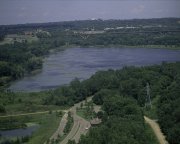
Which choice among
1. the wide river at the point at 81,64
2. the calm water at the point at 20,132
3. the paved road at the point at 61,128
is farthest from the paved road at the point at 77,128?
the wide river at the point at 81,64

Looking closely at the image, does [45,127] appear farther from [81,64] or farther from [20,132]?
[81,64]

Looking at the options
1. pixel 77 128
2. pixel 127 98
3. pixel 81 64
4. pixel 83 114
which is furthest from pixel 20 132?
pixel 81 64

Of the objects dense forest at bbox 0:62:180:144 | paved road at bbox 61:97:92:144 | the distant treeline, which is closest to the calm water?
paved road at bbox 61:97:92:144

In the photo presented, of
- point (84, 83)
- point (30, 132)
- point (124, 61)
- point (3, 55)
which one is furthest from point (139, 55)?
point (30, 132)

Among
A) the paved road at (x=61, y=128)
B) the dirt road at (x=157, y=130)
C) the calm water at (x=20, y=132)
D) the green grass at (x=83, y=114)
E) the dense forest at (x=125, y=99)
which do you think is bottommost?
the calm water at (x=20, y=132)

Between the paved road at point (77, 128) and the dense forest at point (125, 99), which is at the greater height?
the dense forest at point (125, 99)

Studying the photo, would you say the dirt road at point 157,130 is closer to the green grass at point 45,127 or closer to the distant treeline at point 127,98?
the distant treeline at point 127,98
